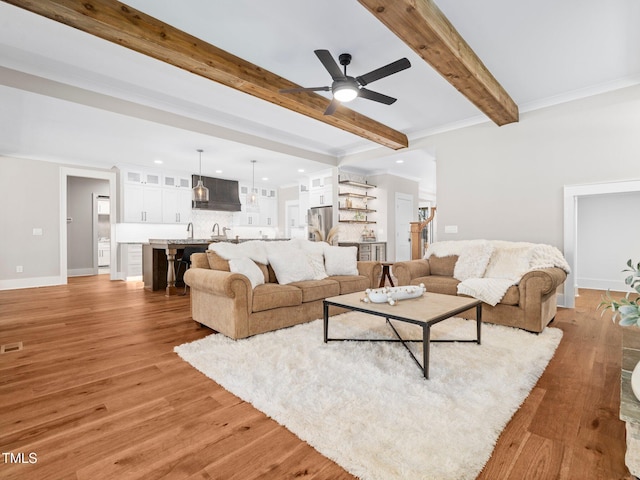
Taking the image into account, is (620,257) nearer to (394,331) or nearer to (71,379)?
(394,331)

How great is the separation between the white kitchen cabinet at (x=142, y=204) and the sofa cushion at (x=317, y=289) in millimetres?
5638

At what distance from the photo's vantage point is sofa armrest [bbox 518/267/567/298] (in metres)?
3.04

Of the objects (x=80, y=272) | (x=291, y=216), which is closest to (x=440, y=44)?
(x=291, y=216)

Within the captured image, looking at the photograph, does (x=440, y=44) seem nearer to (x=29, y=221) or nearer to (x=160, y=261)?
(x=160, y=261)

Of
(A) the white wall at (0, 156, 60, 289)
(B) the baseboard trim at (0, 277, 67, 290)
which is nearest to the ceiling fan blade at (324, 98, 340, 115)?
(A) the white wall at (0, 156, 60, 289)

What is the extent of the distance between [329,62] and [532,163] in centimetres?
347

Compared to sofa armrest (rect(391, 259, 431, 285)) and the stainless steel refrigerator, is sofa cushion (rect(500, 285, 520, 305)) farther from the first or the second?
the stainless steel refrigerator

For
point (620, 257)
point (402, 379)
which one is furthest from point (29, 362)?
point (620, 257)

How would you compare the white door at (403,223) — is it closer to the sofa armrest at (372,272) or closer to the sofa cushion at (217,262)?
the sofa armrest at (372,272)

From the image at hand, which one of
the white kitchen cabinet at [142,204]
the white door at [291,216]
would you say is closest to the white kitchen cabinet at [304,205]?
the white door at [291,216]

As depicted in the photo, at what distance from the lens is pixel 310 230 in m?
8.24

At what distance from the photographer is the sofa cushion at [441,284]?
3732 millimetres

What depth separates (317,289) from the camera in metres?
3.54

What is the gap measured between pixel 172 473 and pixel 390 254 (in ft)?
24.0
